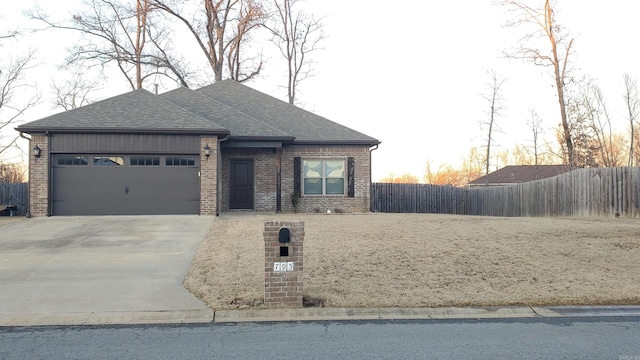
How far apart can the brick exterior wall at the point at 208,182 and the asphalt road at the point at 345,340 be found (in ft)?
33.5

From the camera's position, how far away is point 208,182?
16.4 m

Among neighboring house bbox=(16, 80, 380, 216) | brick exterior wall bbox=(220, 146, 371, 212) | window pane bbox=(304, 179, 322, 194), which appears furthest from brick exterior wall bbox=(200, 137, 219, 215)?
window pane bbox=(304, 179, 322, 194)

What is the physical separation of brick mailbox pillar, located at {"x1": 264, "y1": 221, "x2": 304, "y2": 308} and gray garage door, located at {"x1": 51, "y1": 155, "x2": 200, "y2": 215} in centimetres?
1007

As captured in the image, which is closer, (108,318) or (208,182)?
(108,318)

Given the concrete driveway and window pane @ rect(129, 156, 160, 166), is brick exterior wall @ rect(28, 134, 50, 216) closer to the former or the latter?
the concrete driveway

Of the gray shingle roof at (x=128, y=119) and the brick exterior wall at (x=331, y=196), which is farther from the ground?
the gray shingle roof at (x=128, y=119)

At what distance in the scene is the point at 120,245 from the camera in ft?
37.4

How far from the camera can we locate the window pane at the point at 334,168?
66.1ft

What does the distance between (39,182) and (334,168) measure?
412 inches

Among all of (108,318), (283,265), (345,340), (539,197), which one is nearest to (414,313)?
(345,340)

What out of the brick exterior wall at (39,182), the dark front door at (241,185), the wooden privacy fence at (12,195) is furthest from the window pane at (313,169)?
the wooden privacy fence at (12,195)

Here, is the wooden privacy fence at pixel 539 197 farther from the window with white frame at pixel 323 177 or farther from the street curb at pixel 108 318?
the street curb at pixel 108 318

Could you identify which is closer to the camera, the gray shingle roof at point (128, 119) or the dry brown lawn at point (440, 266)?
the dry brown lawn at point (440, 266)

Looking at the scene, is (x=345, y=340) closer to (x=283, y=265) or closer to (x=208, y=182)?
(x=283, y=265)
